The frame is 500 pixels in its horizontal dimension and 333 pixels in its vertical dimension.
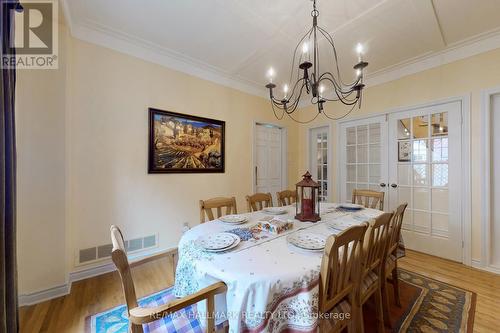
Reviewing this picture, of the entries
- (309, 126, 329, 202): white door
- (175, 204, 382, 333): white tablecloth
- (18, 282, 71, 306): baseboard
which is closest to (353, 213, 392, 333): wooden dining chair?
(175, 204, 382, 333): white tablecloth

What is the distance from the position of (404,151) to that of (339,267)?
109 inches

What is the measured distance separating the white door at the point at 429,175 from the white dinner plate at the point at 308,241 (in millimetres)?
2451

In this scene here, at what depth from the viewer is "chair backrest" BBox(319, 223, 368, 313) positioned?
95 centimetres

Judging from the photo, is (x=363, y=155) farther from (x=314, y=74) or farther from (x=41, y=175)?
(x=41, y=175)

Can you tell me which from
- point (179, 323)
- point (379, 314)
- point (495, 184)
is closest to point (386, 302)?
point (379, 314)

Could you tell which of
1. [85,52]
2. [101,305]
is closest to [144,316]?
[101,305]

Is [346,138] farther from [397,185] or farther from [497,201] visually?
[497,201]

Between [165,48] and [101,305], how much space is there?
2817 mm

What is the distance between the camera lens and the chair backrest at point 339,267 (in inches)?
37.3

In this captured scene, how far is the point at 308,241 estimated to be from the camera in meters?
1.27

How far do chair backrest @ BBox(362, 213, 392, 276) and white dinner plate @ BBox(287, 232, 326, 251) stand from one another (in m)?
0.25

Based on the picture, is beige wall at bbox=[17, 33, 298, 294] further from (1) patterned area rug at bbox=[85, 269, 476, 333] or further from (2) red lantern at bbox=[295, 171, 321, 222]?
(2) red lantern at bbox=[295, 171, 321, 222]

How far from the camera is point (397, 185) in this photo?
3.07 meters

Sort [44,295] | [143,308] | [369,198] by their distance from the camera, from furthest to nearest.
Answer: [369,198], [44,295], [143,308]
